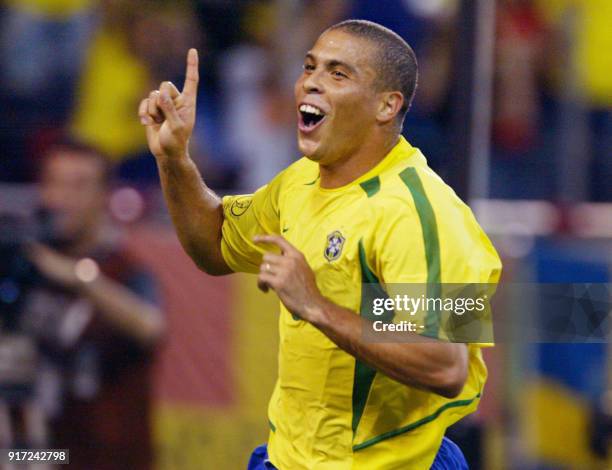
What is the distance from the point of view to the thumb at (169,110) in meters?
4.25

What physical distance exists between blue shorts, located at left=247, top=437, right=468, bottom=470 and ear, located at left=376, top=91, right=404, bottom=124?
3.68 feet

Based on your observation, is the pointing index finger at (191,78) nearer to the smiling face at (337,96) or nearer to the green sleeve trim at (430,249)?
the smiling face at (337,96)

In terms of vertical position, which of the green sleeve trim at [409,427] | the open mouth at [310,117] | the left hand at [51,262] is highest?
the open mouth at [310,117]

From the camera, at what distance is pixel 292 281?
364cm

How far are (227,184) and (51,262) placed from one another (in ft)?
4.63

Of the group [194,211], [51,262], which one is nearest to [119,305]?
Answer: [51,262]

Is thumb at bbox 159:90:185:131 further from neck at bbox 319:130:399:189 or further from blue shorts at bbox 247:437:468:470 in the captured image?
blue shorts at bbox 247:437:468:470

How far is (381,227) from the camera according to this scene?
384 centimetres

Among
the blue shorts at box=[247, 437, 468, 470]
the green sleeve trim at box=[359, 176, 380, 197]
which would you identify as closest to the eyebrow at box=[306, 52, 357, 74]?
the green sleeve trim at box=[359, 176, 380, 197]

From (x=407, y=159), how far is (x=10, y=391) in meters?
3.01

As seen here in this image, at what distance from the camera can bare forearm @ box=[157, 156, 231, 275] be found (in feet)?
14.5

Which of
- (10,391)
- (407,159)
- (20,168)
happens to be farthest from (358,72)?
(20,168)

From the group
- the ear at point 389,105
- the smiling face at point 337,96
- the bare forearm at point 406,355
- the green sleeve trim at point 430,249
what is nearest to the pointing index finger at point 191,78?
the smiling face at point 337,96

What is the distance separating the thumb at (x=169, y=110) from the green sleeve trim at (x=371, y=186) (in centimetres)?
67
